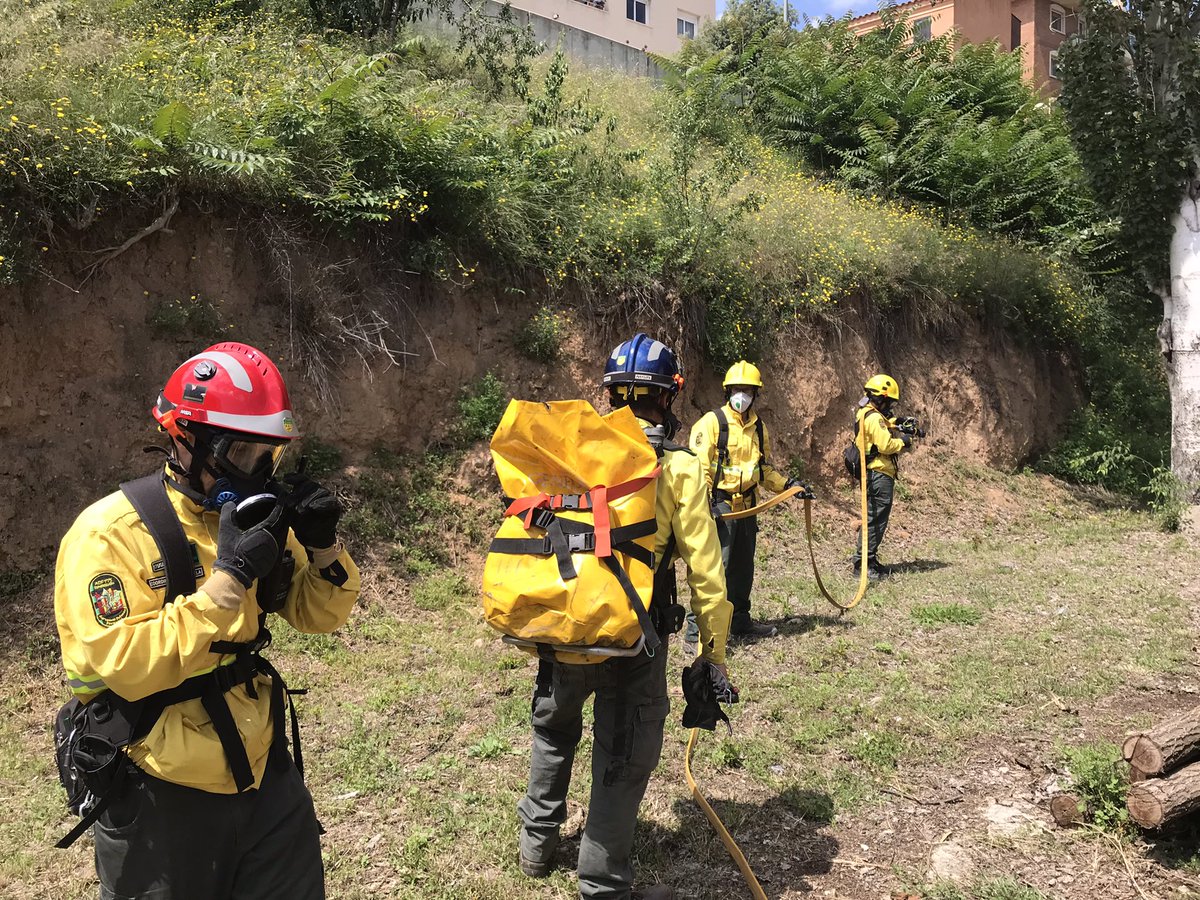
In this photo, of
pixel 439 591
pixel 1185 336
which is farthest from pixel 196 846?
pixel 1185 336

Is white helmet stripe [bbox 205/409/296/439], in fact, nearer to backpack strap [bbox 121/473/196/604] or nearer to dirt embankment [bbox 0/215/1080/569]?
backpack strap [bbox 121/473/196/604]

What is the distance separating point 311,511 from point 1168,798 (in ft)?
12.9

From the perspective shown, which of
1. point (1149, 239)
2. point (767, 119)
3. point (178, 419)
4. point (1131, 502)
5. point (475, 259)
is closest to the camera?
point (178, 419)

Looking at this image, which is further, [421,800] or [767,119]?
[767,119]

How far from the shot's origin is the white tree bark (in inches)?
479

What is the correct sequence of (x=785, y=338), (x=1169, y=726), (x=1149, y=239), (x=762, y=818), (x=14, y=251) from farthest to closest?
(x=1149, y=239) → (x=785, y=338) → (x=14, y=251) → (x=762, y=818) → (x=1169, y=726)

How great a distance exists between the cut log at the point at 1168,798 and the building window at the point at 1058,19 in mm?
33491

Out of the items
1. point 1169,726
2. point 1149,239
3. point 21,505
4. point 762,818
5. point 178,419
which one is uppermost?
point 1149,239

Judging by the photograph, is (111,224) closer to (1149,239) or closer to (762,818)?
(762,818)

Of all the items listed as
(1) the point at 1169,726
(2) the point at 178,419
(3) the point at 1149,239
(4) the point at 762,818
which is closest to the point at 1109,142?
(3) the point at 1149,239

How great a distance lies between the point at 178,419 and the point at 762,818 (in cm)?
356

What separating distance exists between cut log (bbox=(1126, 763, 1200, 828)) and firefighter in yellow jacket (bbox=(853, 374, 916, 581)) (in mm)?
5204

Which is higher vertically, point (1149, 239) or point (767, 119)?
point (767, 119)

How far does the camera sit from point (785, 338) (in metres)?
11.7
